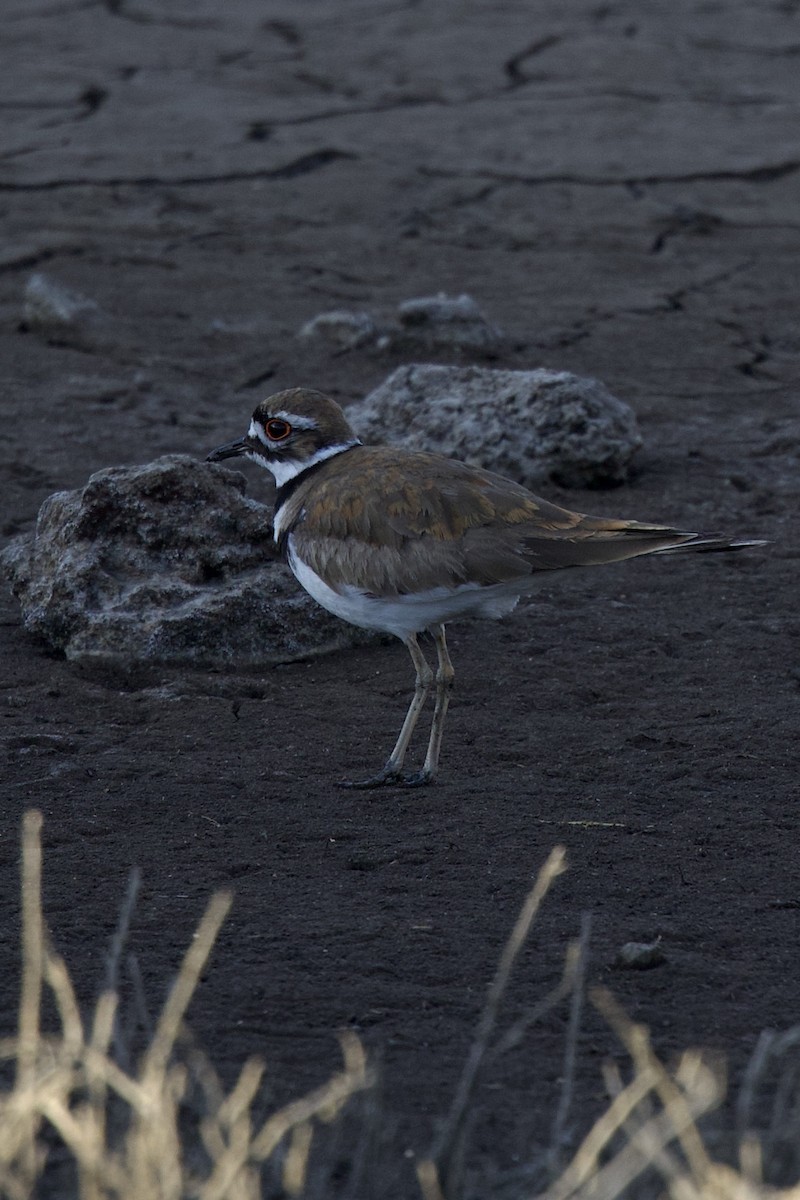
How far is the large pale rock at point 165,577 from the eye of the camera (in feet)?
15.4

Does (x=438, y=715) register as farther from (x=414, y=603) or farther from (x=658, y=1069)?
(x=658, y=1069)

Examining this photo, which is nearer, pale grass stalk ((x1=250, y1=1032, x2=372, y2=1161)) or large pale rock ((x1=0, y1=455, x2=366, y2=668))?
pale grass stalk ((x1=250, y1=1032, x2=372, y2=1161))

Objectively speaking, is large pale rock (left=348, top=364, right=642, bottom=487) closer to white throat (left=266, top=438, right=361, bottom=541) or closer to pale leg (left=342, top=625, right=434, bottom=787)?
white throat (left=266, top=438, right=361, bottom=541)

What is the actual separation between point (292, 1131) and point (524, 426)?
3.79 m

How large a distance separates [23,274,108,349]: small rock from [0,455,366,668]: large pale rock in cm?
258

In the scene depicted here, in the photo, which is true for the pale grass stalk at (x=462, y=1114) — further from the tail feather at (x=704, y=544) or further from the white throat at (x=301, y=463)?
the white throat at (x=301, y=463)

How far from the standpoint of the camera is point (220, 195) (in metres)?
9.68

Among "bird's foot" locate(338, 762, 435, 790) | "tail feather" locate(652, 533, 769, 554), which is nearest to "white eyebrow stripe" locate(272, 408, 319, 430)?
"bird's foot" locate(338, 762, 435, 790)

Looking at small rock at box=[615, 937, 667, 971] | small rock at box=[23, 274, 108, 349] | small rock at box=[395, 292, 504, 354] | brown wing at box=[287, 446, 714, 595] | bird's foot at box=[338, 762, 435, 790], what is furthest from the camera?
small rock at box=[23, 274, 108, 349]

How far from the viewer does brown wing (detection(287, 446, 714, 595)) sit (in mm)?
3879

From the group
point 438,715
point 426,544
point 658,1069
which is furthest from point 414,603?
point 658,1069

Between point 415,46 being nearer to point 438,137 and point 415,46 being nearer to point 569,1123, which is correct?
point 438,137

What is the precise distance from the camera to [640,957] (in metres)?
3.18

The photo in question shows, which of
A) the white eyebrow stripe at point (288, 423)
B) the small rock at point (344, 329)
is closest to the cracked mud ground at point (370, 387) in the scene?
the small rock at point (344, 329)
